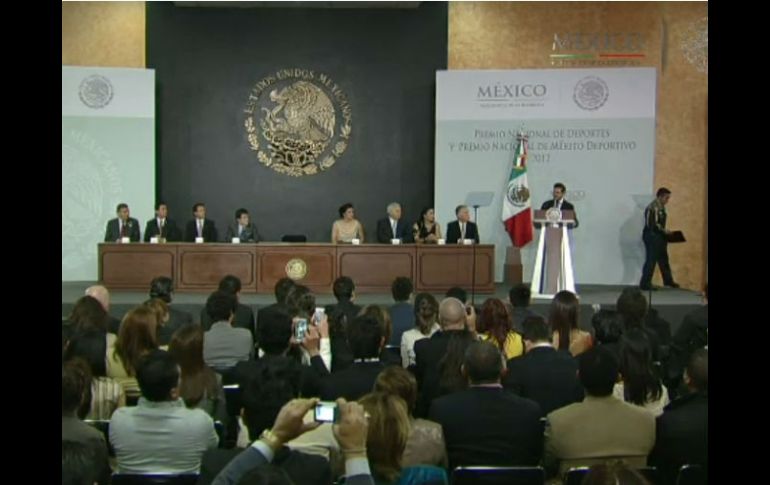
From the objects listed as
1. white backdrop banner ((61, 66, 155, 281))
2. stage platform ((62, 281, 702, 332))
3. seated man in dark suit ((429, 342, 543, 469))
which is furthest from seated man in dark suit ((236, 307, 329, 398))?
white backdrop banner ((61, 66, 155, 281))

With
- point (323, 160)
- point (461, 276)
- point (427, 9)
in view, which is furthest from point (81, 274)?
point (427, 9)

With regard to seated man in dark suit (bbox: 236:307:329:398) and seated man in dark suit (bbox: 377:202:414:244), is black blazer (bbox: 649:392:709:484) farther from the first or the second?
seated man in dark suit (bbox: 377:202:414:244)

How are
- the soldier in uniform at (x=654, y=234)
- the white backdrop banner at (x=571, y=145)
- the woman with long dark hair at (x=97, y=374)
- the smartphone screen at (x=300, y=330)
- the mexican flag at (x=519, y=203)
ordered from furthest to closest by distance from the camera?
1. the white backdrop banner at (x=571, y=145)
2. the mexican flag at (x=519, y=203)
3. the soldier in uniform at (x=654, y=234)
4. the smartphone screen at (x=300, y=330)
5. the woman with long dark hair at (x=97, y=374)

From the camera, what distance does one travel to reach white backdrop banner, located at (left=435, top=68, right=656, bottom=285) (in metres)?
12.6

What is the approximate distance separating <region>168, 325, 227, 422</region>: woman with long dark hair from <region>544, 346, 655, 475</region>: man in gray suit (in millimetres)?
1545

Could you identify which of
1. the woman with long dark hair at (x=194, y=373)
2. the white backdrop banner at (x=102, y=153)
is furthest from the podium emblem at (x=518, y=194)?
the woman with long dark hair at (x=194, y=373)

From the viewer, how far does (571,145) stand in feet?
41.5

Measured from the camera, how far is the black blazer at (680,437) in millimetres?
3484

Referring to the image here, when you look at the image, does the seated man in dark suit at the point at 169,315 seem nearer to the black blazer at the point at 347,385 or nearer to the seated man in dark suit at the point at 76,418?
the black blazer at the point at 347,385

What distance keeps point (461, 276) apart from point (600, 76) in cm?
381

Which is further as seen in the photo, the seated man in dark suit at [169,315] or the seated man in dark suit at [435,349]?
the seated man in dark suit at [169,315]

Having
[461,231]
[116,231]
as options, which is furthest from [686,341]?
[116,231]

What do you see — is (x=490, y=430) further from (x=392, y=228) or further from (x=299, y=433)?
(x=392, y=228)

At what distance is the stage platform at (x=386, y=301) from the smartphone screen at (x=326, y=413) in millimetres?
7219
